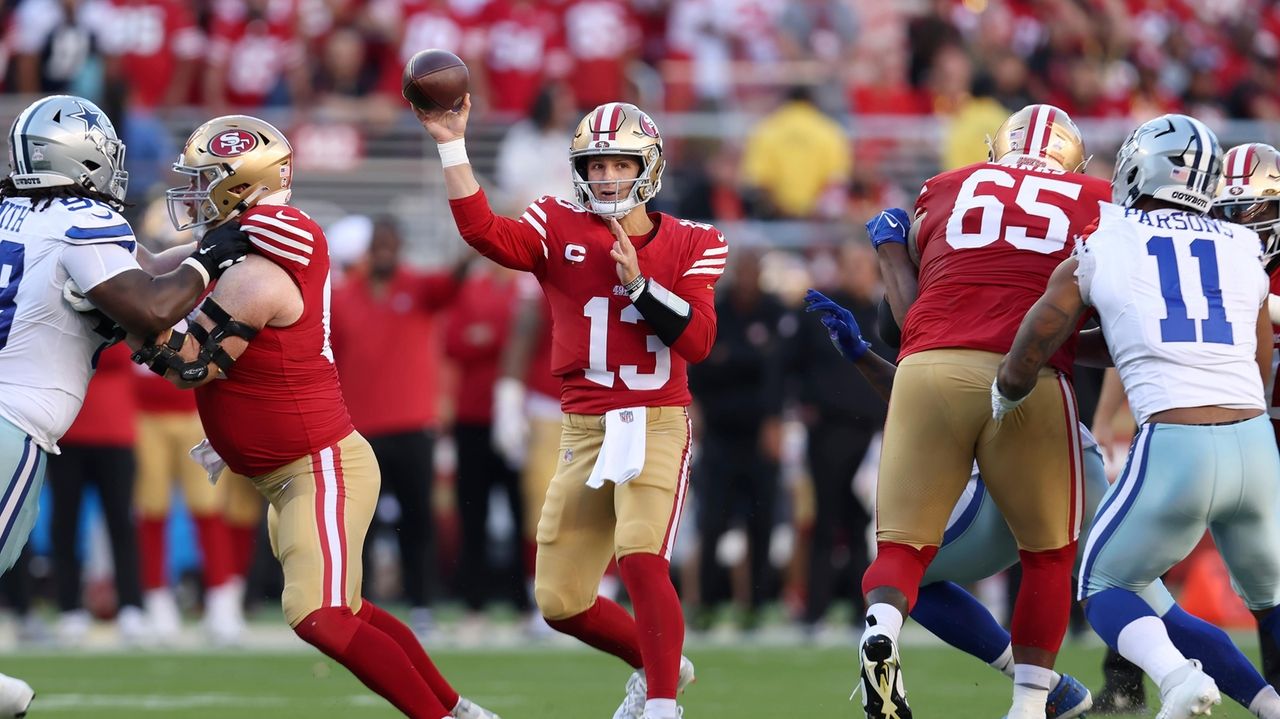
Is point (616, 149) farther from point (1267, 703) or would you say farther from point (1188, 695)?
point (1267, 703)

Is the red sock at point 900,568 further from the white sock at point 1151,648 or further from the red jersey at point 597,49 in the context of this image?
the red jersey at point 597,49

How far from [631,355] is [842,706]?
6.49 feet

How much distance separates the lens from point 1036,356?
533 cm

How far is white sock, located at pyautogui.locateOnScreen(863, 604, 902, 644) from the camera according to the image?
531cm

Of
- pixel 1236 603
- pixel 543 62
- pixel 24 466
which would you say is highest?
pixel 543 62

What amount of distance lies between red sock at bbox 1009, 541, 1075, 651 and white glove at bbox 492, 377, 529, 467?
5.11 m

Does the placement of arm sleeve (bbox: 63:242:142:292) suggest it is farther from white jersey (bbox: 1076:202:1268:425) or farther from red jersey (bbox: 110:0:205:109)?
red jersey (bbox: 110:0:205:109)

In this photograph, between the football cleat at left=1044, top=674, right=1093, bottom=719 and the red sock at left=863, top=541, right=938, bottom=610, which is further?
the football cleat at left=1044, top=674, right=1093, bottom=719

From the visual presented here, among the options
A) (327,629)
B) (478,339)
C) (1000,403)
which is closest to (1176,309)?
(1000,403)

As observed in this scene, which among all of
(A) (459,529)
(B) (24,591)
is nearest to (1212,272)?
(A) (459,529)

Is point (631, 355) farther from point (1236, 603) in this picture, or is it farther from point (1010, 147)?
point (1236, 603)

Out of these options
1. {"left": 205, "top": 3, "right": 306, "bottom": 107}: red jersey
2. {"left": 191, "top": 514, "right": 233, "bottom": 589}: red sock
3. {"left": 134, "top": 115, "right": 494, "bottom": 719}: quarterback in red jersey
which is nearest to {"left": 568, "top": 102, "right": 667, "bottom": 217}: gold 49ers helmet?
{"left": 134, "top": 115, "right": 494, "bottom": 719}: quarterback in red jersey

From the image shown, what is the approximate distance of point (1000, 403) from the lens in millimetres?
5445

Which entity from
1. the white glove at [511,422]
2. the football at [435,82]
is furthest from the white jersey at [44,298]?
the white glove at [511,422]
